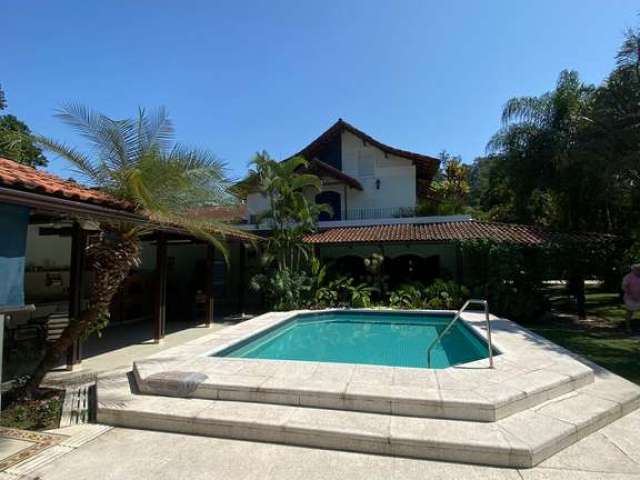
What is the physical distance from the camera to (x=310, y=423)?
5.33m

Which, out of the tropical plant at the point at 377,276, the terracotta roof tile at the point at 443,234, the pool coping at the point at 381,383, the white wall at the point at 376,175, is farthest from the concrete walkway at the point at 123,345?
the white wall at the point at 376,175

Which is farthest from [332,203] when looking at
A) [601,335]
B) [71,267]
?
[71,267]

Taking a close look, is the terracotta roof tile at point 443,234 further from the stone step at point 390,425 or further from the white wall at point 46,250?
the stone step at point 390,425

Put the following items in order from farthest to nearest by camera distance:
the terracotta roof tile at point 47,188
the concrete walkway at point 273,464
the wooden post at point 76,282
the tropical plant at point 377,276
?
the tropical plant at point 377,276 < the wooden post at point 76,282 < the terracotta roof tile at point 47,188 < the concrete walkway at point 273,464

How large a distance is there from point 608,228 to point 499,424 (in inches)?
709

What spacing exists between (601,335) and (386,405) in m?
10.4

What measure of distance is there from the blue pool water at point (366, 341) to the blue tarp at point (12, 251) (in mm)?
4707

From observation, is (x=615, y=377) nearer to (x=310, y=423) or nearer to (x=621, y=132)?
(x=310, y=423)

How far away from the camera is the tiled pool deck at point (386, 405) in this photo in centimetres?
491

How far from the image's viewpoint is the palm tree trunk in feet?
21.9

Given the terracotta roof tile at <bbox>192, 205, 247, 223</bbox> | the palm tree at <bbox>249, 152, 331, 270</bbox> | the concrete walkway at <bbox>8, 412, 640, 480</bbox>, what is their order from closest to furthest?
the concrete walkway at <bbox>8, 412, 640, 480</bbox> < the terracotta roof tile at <bbox>192, 205, 247, 223</bbox> < the palm tree at <bbox>249, 152, 331, 270</bbox>

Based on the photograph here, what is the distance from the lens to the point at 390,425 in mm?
5273

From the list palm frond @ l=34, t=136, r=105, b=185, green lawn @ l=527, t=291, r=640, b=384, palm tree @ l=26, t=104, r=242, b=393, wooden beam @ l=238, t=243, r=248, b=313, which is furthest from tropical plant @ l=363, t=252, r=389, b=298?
palm frond @ l=34, t=136, r=105, b=185

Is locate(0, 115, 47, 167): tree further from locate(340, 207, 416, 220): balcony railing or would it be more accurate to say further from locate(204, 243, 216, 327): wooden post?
locate(340, 207, 416, 220): balcony railing
